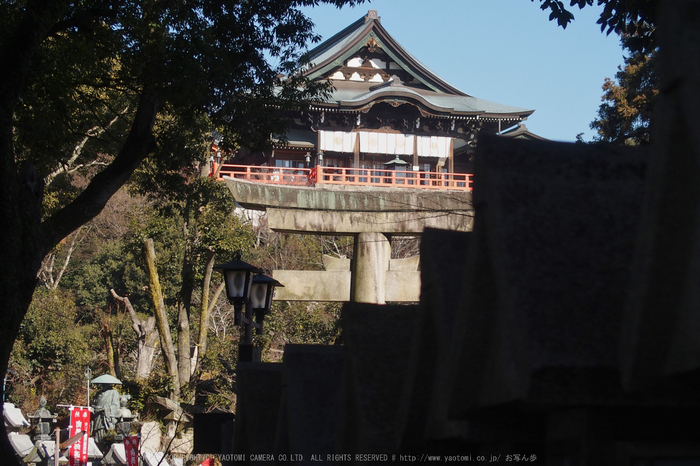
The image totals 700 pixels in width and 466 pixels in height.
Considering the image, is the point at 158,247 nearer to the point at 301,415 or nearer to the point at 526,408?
the point at 301,415

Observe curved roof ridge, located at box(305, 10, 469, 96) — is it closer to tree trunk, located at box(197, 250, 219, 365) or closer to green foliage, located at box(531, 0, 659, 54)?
tree trunk, located at box(197, 250, 219, 365)

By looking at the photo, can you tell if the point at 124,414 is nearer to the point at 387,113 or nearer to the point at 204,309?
the point at 204,309

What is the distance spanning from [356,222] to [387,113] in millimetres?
10925

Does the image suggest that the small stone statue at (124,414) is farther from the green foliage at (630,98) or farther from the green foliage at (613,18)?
the green foliage at (613,18)

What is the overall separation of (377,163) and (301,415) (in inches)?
904

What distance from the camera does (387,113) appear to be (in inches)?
885

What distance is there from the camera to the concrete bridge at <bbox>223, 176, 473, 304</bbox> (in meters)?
11.9

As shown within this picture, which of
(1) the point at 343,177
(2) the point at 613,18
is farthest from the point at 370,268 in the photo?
(2) the point at 613,18

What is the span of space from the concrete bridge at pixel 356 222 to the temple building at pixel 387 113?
8848 millimetres

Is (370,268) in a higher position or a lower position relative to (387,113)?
lower

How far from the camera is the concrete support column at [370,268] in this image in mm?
12125

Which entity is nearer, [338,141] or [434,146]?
[338,141]

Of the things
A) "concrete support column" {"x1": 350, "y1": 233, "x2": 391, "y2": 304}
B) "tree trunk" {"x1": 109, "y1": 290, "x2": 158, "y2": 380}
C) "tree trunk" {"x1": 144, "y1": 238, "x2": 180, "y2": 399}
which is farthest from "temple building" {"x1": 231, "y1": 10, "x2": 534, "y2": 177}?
"concrete support column" {"x1": 350, "y1": 233, "x2": 391, "y2": 304}

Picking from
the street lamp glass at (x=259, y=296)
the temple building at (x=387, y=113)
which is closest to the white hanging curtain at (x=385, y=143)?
the temple building at (x=387, y=113)
